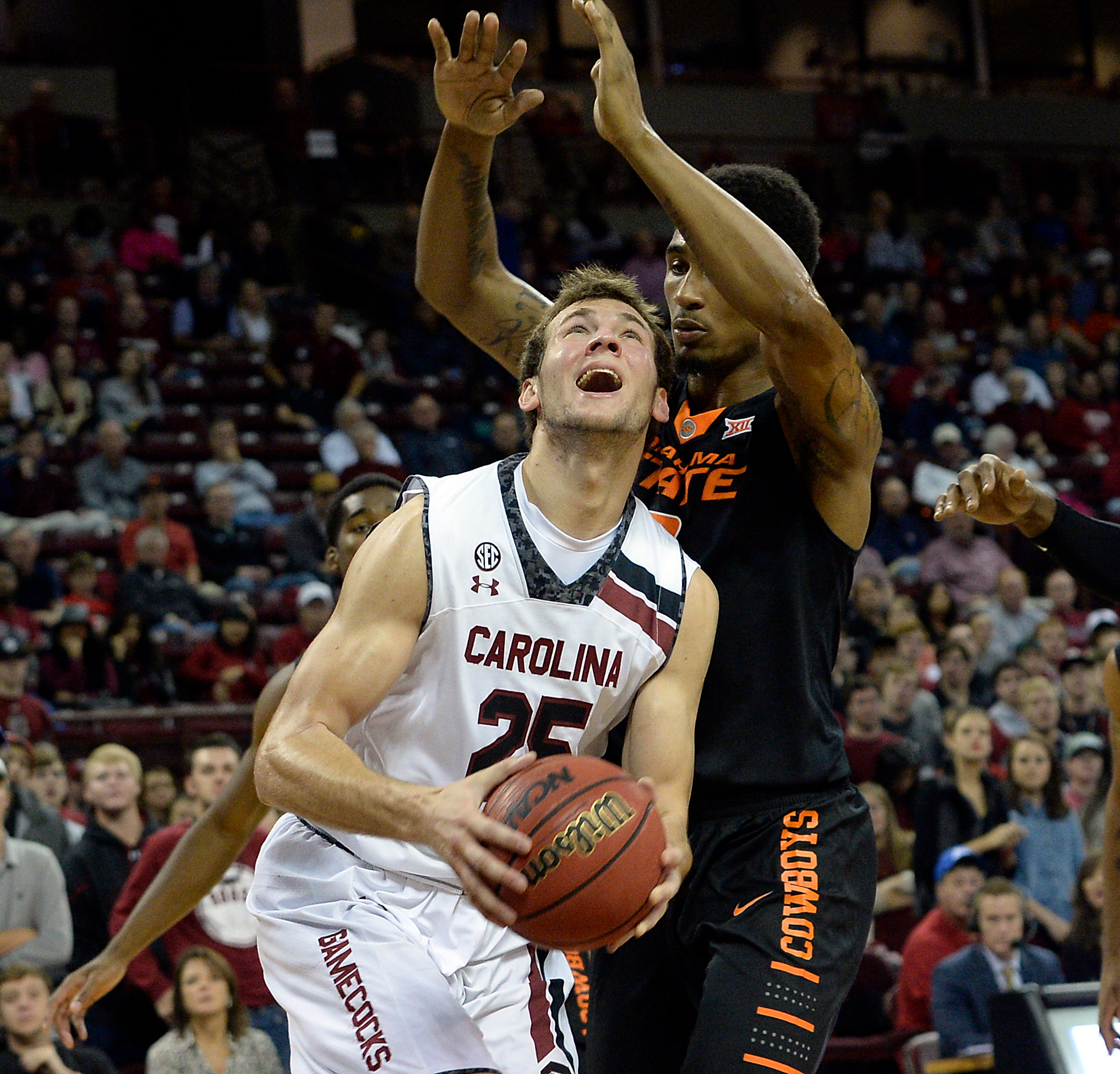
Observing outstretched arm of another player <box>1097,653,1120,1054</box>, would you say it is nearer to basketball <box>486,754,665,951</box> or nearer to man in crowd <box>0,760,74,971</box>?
basketball <box>486,754,665,951</box>

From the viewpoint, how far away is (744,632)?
11.8 ft

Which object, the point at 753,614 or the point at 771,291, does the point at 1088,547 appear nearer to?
the point at 753,614

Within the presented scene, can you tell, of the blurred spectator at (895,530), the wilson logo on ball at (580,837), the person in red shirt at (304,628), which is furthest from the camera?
the blurred spectator at (895,530)

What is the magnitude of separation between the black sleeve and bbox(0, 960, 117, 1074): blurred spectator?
164 inches

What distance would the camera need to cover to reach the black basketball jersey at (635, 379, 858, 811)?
11.7 ft

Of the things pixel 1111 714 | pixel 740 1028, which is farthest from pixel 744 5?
pixel 740 1028

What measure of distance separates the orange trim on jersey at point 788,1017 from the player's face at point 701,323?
59.6 inches

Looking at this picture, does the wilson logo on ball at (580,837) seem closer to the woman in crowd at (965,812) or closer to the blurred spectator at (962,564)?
the woman in crowd at (965,812)

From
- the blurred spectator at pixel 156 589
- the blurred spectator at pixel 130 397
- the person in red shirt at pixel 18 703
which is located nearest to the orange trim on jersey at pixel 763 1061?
the person in red shirt at pixel 18 703

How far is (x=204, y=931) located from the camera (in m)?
7.03

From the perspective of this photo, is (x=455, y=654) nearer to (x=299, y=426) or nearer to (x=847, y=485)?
(x=847, y=485)

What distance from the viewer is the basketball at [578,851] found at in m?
2.76

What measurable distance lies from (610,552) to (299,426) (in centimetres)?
1174

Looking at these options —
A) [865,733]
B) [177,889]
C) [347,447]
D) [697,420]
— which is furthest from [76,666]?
[697,420]
